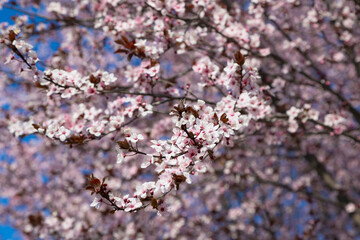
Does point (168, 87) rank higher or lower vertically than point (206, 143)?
lower

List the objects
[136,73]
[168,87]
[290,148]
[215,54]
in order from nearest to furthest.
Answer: [136,73] → [168,87] → [215,54] → [290,148]

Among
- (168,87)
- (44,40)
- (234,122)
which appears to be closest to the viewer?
(234,122)

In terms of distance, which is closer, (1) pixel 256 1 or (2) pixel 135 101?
(2) pixel 135 101

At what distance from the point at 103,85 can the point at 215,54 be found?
A: 2.61 m

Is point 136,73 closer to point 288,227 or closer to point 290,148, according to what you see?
point 290,148

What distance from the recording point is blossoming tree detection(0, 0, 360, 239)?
3328mm

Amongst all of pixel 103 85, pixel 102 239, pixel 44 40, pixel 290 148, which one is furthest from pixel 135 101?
pixel 290 148

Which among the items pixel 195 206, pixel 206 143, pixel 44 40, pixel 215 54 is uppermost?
pixel 206 143

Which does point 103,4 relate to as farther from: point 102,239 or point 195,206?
point 195,206

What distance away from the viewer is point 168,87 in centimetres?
482

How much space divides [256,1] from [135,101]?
2694mm

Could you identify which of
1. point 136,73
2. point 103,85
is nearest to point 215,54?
point 136,73

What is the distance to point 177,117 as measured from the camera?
2828 millimetres

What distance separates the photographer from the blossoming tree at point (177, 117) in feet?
10.9
